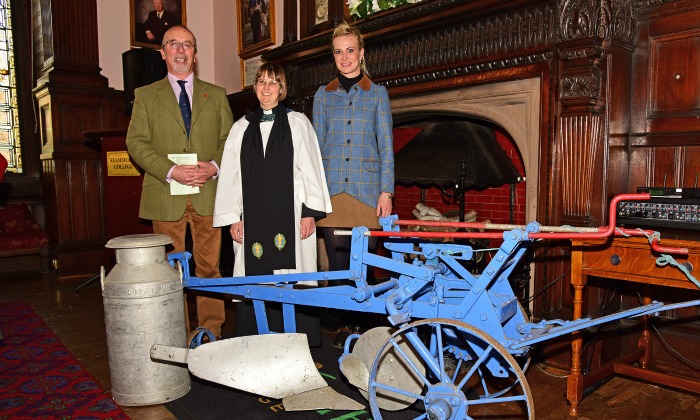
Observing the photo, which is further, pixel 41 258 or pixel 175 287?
pixel 41 258

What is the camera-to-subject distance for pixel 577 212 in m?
2.90

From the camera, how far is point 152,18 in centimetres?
639

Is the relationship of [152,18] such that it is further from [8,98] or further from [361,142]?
[361,142]

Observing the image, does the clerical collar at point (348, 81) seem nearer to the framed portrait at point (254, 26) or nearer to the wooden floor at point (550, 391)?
the wooden floor at point (550, 391)

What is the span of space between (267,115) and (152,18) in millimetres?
4269

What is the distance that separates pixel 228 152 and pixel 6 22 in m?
5.31

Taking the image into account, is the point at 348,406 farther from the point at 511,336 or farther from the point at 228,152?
the point at 228,152

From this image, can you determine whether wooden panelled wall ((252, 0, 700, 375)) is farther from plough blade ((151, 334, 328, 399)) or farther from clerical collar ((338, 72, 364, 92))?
plough blade ((151, 334, 328, 399))

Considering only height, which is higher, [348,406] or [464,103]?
[464,103]

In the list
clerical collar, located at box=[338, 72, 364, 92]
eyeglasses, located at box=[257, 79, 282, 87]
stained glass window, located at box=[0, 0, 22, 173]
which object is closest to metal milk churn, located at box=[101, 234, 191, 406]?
eyeglasses, located at box=[257, 79, 282, 87]

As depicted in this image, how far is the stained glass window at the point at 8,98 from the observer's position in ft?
21.4

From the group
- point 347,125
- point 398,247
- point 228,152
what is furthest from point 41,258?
point 398,247

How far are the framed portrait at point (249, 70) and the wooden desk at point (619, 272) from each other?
4.30 meters

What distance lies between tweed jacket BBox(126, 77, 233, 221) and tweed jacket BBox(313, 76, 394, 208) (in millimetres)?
755
